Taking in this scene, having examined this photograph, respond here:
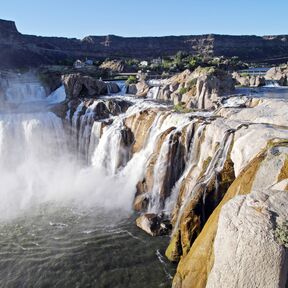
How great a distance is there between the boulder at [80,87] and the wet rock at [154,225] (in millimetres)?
24739

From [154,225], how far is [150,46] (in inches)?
5693

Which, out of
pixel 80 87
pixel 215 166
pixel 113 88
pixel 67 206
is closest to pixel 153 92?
pixel 113 88

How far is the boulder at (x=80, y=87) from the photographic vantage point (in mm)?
41688

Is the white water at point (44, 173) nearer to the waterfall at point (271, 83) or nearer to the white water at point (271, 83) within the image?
the white water at point (271, 83)

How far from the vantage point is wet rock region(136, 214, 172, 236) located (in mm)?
18875

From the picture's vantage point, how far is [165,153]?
2233 cm

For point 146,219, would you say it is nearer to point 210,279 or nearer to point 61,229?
point 61,229

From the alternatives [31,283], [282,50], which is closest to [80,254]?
[31,283]

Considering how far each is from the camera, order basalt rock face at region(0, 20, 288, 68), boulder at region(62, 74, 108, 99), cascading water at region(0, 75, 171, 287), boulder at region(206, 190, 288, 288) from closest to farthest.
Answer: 1. boulder at region(206, 190, 288, 288)
2. cascading water at region(0, 75, 171, 287)
3. boulder at region(62, 74, 108, 99)
4. basalt rock face at region(0, 20, 288, 68)

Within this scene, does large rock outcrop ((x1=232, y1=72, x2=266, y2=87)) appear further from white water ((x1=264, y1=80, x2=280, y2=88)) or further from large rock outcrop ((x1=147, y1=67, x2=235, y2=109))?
large rock outcrop ((x1=147, y1=67, x2=235, y2=109))

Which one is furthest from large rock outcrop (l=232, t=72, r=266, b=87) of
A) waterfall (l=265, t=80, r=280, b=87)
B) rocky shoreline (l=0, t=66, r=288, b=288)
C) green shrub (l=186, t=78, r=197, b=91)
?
green shrub (l=186, t=78, r=197, b=91)

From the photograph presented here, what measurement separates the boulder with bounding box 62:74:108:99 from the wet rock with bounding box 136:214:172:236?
24739 mm

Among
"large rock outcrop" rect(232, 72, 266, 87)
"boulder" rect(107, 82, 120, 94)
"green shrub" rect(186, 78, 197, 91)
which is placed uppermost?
"green shrub" rect(186, 78, 197, 91)

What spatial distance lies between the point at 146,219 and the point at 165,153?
14.8 ft
